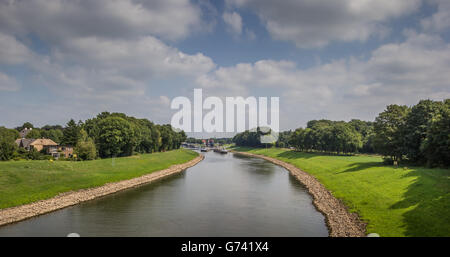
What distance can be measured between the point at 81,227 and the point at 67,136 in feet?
200

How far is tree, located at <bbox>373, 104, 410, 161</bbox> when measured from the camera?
53312mm

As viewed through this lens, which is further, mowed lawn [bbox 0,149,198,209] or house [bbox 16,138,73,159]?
house [bbox 16,138,73,159]

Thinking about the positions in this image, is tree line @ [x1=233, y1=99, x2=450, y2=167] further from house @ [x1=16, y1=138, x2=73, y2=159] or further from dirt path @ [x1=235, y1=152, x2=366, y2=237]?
house @ [x1=16, y1=138, x2=73, y2=159]

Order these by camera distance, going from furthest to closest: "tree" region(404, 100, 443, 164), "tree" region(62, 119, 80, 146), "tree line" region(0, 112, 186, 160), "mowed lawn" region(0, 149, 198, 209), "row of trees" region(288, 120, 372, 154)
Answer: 1. "row of trees" region(288, 120, 372, 154)
2. "tree" region(62, 119, 80, 146)
3. "tree line" region(0, 112, 186, 160)
4. "tree" region(404, 100, 443, 164)
5. "mowed lawn" region(0, 149, 198, 209)

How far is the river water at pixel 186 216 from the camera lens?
24.8m

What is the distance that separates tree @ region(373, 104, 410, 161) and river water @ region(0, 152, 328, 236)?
23698 mm

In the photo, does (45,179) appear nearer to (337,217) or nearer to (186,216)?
(186,216)

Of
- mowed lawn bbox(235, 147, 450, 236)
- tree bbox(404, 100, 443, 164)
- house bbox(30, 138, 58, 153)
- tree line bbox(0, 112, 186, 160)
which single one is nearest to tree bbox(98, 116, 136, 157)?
tree line bbox(0, 112, 186, 160)

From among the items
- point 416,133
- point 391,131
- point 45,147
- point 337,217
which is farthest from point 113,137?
point 416,133

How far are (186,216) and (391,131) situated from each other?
46639 mm

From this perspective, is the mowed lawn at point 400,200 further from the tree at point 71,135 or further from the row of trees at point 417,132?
the tree at point 71,135

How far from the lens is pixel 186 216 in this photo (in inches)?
1171

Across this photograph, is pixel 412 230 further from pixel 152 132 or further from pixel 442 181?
pixel 152 132
